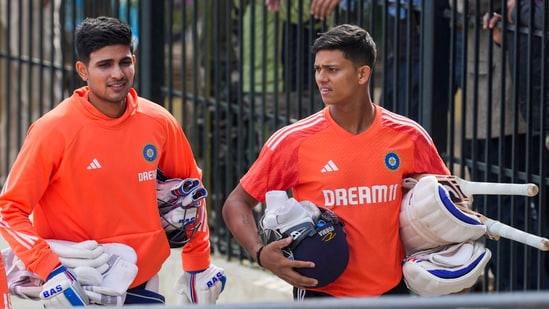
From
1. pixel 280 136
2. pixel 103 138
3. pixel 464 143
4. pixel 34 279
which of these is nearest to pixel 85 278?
pixel 34 279

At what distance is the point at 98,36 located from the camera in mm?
5613

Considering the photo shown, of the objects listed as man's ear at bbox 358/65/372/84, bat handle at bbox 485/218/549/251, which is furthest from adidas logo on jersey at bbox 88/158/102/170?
bat handle at bbox 485/218/549/251

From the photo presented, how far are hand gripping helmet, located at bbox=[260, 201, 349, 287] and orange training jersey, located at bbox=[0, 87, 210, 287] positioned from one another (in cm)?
70

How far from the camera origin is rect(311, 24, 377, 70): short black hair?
5.41 metres

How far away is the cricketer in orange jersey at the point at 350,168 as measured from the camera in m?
5.32

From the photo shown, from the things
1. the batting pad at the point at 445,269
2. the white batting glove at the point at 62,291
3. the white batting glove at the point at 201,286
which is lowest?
the white batting glove at the point at 201,286

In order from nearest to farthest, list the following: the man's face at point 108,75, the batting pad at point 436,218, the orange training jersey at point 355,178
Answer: the batting pad at point 436,218, the orange training jersey at point 355,178, the man's face at point 108,75

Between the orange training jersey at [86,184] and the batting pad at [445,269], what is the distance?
115 cm

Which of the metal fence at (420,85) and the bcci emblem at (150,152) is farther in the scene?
the metal fence at (420,85)

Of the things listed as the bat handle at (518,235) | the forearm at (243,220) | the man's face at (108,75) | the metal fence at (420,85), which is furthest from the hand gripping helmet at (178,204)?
the metal fence at (420,85)

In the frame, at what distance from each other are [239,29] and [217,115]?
63cm

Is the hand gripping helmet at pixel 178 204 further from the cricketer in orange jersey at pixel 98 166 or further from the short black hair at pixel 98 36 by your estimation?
the short black hair at pixel 98 36

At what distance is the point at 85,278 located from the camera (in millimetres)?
5363

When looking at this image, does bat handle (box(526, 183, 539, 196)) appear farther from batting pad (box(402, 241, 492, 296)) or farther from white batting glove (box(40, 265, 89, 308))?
white batting glove (box(40, 265, 89, 308))
